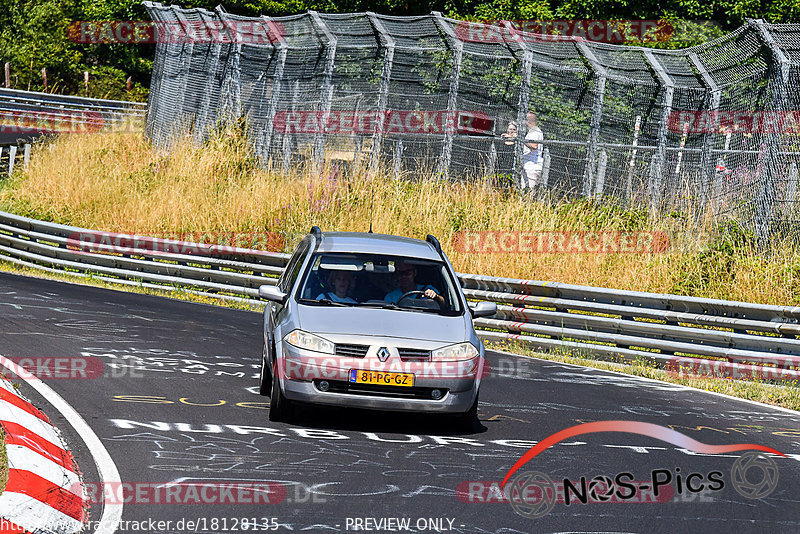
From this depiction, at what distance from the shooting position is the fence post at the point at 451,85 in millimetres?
21438

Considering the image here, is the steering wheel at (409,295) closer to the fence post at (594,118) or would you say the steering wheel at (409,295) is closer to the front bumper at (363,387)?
the front bumper at (363,387)

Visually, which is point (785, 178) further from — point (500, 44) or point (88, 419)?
point (88, 419)

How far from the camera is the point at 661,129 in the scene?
20.0m

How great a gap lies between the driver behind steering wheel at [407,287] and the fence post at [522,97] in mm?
11242

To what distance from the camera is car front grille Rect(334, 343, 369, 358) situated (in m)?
8.84

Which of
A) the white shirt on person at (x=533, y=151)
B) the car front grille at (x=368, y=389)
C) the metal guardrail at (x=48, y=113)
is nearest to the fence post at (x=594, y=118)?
the white shirt on person at (x=533, y=151)

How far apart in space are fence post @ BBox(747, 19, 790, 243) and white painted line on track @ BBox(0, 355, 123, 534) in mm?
10659

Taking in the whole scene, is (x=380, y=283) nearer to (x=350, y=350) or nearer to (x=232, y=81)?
(x=350, y=350)

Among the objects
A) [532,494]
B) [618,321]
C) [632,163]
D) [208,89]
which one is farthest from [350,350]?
[208,89]

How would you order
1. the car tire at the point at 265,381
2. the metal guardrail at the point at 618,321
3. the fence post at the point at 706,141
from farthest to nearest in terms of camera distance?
the fence post at the point at 706,141 < the metal guardrail at the point at 618,321 < the car tire at the point at 265,381

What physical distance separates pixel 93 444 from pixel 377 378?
84.8 inches

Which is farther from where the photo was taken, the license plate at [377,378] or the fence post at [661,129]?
the fence post at [661,129]
